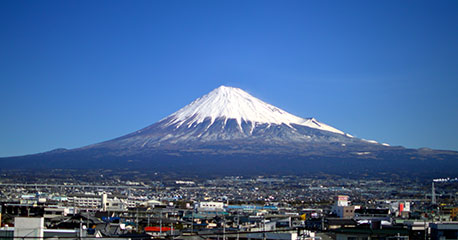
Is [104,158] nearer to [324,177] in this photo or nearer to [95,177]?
[95,177]

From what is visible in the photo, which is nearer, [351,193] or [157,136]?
[351,193]

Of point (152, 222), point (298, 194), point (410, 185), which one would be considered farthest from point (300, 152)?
point (152, 222)

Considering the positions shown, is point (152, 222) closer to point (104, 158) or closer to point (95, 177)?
point (95, 177)

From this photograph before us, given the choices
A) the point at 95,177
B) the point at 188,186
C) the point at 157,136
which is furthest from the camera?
the point at 157,136

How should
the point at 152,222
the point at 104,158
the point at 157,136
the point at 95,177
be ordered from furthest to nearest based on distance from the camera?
1. the point at 157,136
2. the point at 104,158
3. the point at 95,177
4. the point at 152,222

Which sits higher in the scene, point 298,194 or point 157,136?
point 157,136

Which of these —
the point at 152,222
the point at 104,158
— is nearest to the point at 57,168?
the point at 104,158
